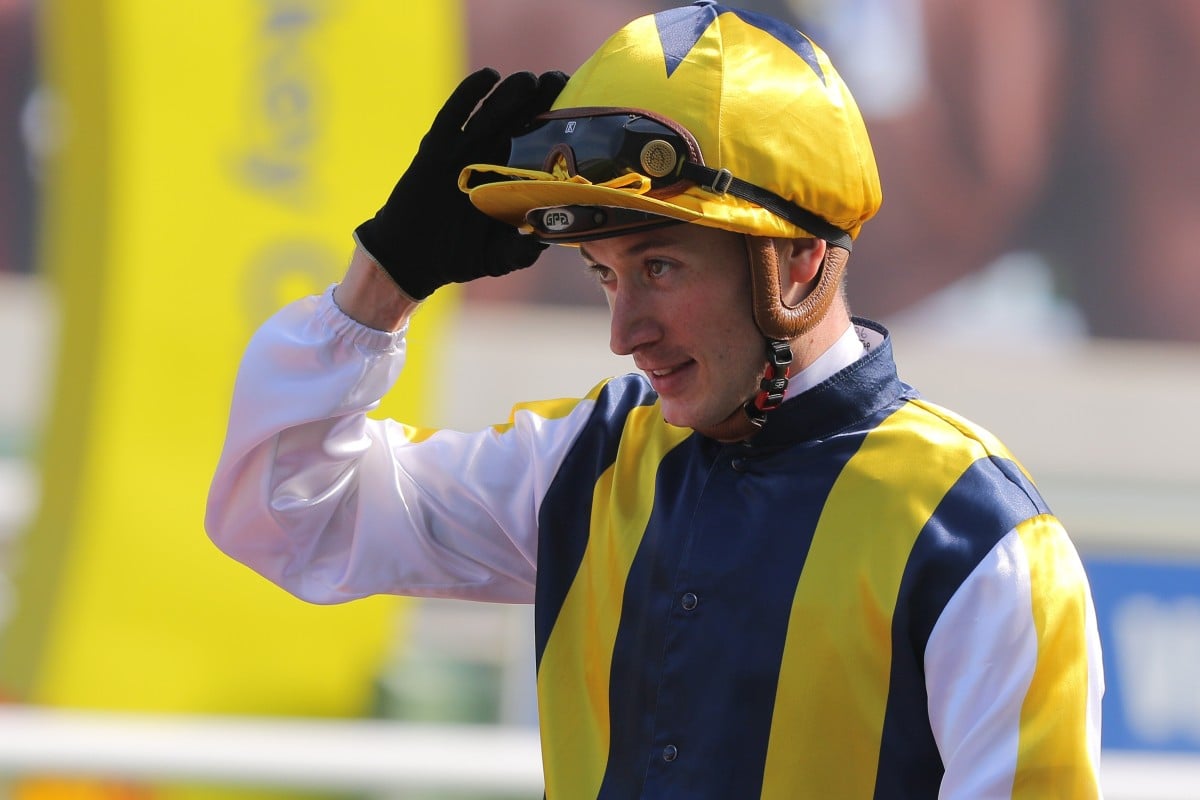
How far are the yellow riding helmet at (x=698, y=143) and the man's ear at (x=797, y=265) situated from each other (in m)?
0.02

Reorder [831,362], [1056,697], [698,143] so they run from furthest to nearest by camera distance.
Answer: [831,362] < [698,143] < [1056,697]

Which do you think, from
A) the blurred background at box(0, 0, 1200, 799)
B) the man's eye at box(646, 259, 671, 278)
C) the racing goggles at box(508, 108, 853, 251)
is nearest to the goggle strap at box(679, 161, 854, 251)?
the racing goggles at box(508, 108, 853, 251)

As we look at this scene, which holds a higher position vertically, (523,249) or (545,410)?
(523,249)

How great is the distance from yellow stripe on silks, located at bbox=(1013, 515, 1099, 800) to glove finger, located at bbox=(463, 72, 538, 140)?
0.81m

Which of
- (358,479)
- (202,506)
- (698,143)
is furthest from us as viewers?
(202,506)

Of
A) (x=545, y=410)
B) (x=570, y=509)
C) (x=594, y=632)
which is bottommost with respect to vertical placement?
(x=594, y=632)

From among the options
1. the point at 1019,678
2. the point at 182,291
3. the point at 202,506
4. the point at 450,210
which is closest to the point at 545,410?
Answer: the point at 450,210

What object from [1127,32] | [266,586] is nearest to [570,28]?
[1127,32]

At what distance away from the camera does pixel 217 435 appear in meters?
4.49

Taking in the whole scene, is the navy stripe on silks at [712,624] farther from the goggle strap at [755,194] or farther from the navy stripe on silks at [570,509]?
the goggle strap at [755,194]

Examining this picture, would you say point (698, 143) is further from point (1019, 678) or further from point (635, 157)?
point (1019, 678)

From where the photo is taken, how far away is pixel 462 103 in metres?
1.98

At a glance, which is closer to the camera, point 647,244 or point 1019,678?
point 1019,678

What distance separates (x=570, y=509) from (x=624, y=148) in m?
0.49
